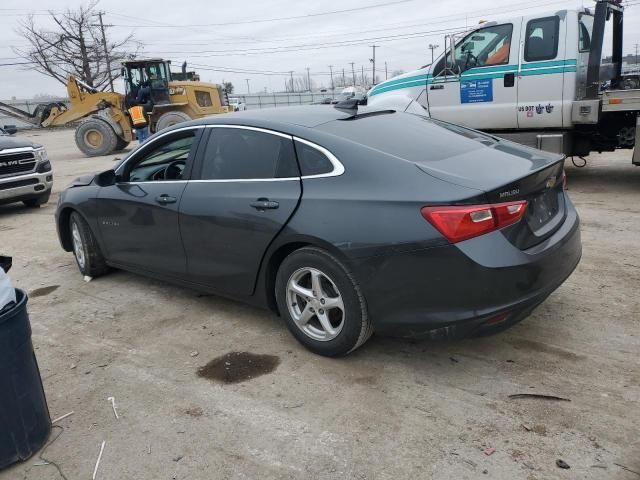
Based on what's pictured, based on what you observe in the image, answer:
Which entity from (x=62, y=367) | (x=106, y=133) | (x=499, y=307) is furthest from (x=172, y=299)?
(x=106, y=133)

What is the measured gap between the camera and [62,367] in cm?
364

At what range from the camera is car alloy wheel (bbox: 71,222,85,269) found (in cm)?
525

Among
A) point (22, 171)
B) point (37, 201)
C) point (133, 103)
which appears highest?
point (133, 103)

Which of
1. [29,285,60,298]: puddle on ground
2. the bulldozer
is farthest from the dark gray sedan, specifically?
the bulldozer

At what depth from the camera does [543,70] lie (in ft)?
27.1

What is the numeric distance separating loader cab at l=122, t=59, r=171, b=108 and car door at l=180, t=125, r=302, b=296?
48.8 feet

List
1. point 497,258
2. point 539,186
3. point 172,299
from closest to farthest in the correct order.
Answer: point 497,258 → point 539,186 → point 172,299

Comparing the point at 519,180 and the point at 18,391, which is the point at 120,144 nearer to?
the point at 18,391

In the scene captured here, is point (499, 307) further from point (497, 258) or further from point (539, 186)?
point (539, 186)

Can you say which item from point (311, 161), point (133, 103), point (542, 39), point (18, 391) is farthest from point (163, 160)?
point (133, 103)

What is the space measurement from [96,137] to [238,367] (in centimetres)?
1685

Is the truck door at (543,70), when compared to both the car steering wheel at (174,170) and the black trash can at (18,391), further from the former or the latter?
the black trash can at (18,391)

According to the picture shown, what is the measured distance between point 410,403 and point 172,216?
2286mm

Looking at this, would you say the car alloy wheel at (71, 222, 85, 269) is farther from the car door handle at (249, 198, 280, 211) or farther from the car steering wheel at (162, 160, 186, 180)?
the car door handle at (249, 198, 280, 211)
